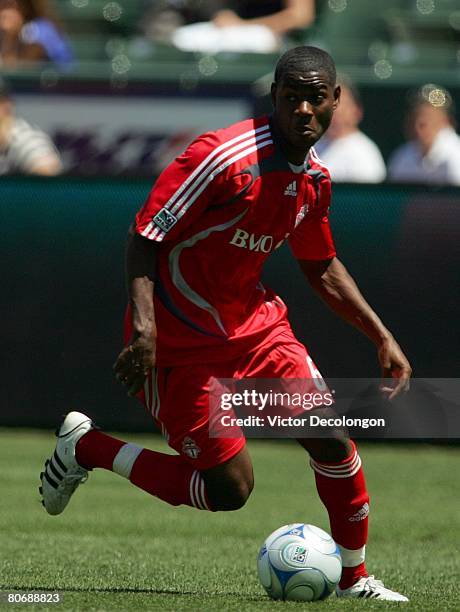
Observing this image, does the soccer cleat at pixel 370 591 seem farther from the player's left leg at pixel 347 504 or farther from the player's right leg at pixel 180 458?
the player's right leg at pixel 180 458

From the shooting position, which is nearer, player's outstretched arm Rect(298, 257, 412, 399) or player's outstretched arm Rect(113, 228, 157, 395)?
player's outstretched arm Rect(113, 228, 157, 395)

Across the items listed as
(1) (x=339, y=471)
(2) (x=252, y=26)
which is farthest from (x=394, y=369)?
(2) (x=252, y=26)

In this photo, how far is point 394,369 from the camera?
5.33 meters

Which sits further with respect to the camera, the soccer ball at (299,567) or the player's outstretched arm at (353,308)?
the player's outstretched arm at (353,308)

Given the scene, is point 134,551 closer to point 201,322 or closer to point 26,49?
→ point 201,322

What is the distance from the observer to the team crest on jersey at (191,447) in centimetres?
506

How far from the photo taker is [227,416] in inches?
201

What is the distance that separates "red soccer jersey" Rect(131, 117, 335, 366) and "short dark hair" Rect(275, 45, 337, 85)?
0.27 m

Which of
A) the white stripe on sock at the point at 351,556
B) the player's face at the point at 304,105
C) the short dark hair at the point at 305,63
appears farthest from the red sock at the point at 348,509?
the short dark hair at the point at 305,63

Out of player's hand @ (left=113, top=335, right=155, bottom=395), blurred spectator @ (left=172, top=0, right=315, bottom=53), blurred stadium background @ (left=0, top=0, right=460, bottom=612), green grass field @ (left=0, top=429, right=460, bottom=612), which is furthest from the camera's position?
blurred spectator @ (left=172, top=0, right=315, bottom=53)

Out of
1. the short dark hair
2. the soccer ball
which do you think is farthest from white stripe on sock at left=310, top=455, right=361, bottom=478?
the short dark hair

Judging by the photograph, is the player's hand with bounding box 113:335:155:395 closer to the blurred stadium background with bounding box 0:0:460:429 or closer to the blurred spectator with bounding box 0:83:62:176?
the blurred stadium background with bounding box 0:0:460:429

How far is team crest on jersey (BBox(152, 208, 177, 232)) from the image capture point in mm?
4812

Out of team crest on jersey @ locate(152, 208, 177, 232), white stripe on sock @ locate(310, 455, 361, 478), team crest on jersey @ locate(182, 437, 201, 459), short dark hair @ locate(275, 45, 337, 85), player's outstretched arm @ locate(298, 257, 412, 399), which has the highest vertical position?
short dark hair @ locate(275, 45, 337, 85)
